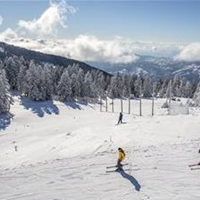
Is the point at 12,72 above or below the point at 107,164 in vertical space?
above

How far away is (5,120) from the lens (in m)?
69.7

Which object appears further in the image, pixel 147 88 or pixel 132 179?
pixel 147 88

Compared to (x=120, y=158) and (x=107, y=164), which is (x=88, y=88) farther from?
(x=120, y=158)

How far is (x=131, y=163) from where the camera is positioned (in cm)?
2788

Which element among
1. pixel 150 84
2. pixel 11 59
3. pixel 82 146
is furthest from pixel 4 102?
pixel 150 84

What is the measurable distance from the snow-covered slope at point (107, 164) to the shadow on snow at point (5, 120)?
765 inches

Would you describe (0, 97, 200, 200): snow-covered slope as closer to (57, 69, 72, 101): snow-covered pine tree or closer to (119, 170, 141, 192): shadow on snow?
(119, 170, 141, 192): shadow on snow

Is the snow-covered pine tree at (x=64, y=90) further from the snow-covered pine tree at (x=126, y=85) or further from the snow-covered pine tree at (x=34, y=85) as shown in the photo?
the snow-covered pine tree at (x=126, y=85)

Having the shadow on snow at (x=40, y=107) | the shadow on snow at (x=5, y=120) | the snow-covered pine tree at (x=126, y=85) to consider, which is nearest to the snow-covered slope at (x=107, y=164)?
the shadow on snow at (x=5, y=120)

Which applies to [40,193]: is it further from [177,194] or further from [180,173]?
[180,173]

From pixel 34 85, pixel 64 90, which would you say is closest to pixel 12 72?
pixel 34 85

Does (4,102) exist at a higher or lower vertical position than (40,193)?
higher

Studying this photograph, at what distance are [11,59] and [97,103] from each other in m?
30.1

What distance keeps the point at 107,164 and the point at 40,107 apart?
194 feet
